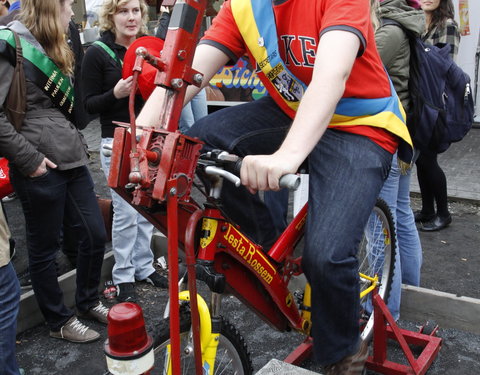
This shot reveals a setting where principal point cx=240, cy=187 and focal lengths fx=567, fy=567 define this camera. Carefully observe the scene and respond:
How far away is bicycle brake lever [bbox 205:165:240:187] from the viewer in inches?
72.5

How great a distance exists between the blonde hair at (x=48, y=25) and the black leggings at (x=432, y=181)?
3296 millimetres

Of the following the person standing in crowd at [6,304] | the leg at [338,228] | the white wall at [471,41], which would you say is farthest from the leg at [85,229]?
the white wall at [471,41]

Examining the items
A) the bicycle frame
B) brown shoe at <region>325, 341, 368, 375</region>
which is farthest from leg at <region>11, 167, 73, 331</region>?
brown shoe at <region>325, 341, 368, 375</region>

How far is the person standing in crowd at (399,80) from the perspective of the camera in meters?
3.15

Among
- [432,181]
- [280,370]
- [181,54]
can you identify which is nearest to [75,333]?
[280,370]

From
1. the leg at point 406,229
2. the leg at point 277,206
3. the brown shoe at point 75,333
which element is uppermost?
the leg at point 277,206

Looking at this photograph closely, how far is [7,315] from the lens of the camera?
2641 mm

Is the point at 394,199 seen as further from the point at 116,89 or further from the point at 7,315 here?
the point at 7,315

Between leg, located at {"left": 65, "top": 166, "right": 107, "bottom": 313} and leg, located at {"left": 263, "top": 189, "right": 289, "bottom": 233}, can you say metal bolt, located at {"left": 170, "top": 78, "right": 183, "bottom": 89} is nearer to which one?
leg, located at {"left": 263, "top": 189, "right": 289, "bottom": 233}

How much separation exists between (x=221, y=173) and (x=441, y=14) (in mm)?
3378

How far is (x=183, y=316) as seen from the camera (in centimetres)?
221

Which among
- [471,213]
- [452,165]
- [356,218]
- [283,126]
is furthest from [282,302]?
[452,165]

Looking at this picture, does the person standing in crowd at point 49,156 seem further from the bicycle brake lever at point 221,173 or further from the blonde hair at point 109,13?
the bicycle brake lever at point 221,173

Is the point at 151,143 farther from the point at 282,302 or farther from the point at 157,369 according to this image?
the point at 157,369
